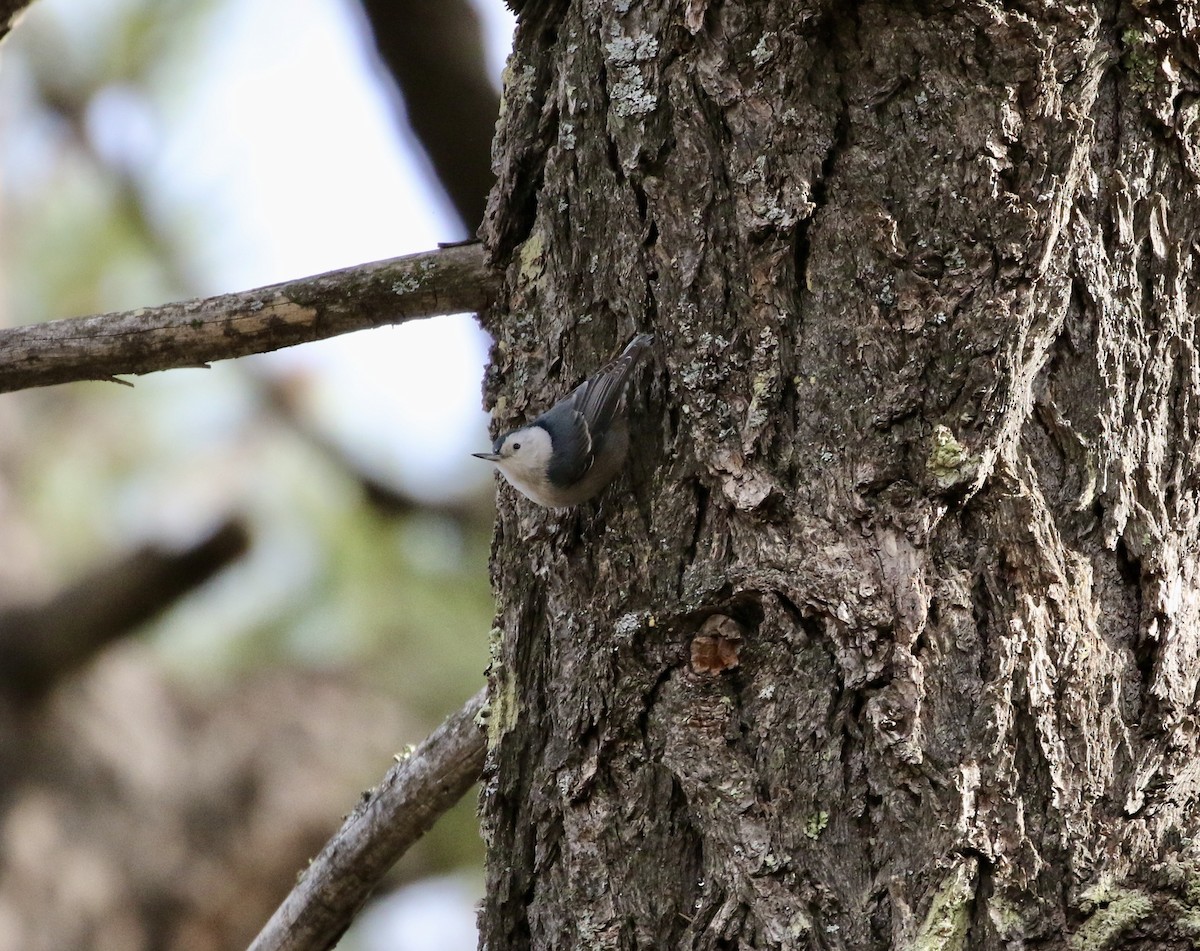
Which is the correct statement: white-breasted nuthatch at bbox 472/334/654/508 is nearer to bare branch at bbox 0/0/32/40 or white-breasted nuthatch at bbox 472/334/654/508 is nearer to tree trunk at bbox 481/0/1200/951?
tree trunk at bbox 481/0/1200/951

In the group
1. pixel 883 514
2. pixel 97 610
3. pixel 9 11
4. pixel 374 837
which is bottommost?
pixel 97 610

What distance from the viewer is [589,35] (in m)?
1.61

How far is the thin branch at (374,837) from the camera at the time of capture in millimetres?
1829

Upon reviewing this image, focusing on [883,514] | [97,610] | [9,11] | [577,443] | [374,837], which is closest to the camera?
[883,514]

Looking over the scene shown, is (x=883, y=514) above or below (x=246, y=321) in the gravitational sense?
below

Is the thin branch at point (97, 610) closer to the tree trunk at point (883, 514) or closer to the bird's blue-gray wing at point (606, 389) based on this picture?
the bird's blue-gray wing at point (606, 389)

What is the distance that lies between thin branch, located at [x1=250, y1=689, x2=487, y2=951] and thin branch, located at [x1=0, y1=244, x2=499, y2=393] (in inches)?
23.9

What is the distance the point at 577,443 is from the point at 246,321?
0.49 meters

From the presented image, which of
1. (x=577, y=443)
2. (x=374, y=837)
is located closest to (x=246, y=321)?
(x=577, y=443)

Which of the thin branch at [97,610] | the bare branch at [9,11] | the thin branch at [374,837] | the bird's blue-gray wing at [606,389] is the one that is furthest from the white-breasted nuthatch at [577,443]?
the thin branch at [97,610]

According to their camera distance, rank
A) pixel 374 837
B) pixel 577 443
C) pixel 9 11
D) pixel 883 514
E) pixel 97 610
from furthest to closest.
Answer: pixel 97 610
pixel 9 11
pixel 374 837
pixel 577 443
pixel 883 514

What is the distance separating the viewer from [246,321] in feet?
5.41

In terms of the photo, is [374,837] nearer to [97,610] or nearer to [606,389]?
[606,389]

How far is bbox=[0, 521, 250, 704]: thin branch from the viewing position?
A: 342 centimetres
